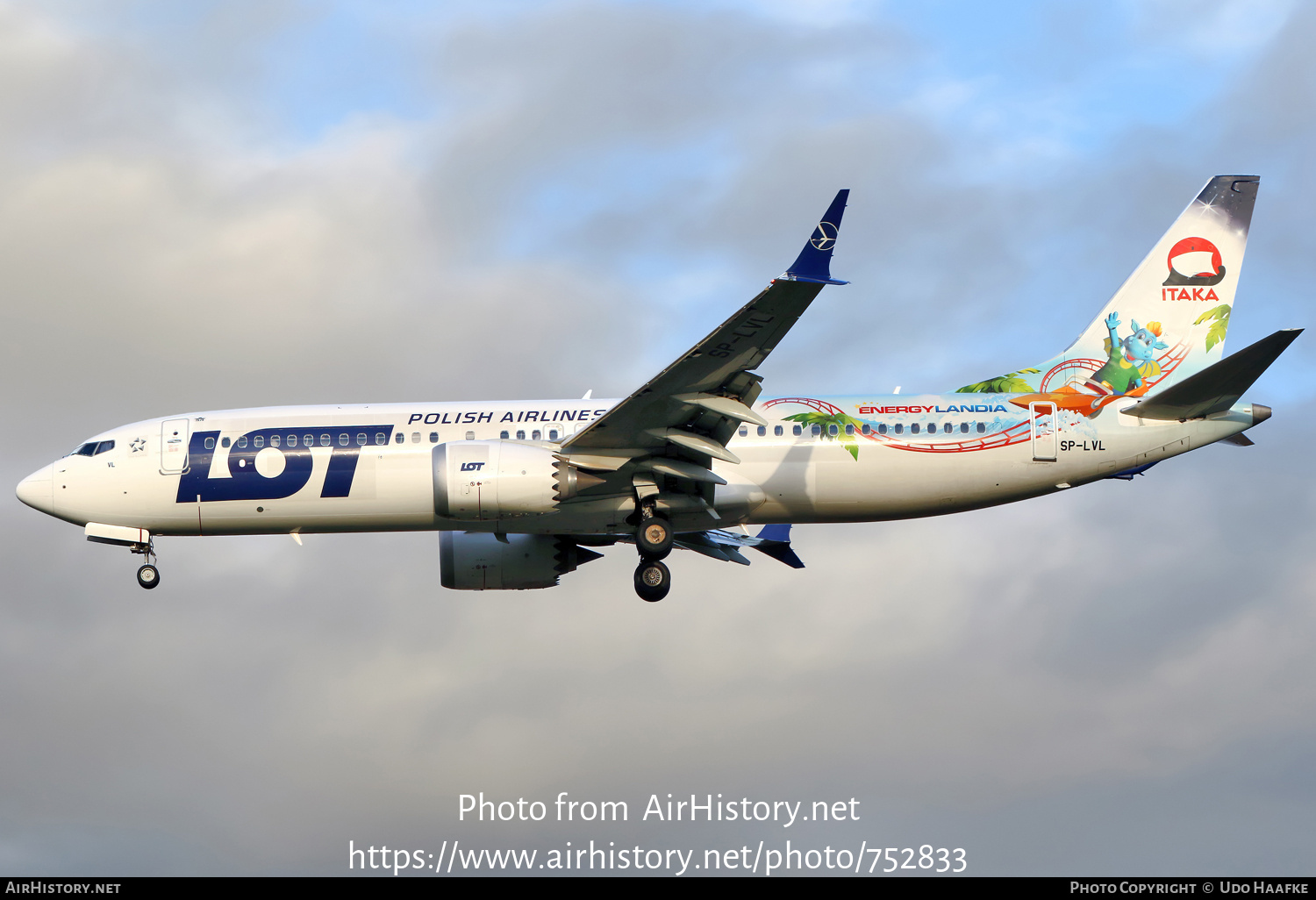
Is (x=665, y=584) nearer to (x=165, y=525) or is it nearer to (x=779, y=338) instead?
A: (x=779, y=338)

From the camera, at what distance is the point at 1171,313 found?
32.3 meters

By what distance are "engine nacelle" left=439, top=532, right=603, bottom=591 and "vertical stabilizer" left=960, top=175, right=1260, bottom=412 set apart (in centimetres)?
1093

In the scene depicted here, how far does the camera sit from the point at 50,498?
98.8ft

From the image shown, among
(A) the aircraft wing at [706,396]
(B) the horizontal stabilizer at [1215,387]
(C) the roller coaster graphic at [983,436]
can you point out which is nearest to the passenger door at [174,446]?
(A) the aircraft wing at [706,396]

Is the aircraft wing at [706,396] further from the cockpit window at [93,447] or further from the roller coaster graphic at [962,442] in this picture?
the cockpit window at [93,447]

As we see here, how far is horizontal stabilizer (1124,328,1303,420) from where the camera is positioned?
26.8 meters

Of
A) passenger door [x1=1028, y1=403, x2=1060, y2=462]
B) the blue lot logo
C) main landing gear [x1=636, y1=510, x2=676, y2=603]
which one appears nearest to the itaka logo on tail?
passenger door [x1=1028, y1=403, x2=1060, y2=462]

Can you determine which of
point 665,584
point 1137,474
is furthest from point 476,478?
point 1137,474

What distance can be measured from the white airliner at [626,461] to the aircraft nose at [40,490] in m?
0.04

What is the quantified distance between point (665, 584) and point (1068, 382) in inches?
398

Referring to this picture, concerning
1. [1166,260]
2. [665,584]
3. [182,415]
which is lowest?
[665,584]

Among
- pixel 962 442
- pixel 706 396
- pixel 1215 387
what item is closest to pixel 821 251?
pixel 706 396

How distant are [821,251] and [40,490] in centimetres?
1784

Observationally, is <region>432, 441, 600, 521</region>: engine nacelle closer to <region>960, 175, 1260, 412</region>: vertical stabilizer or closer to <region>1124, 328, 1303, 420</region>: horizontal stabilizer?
<region>960, 175, 1260, 412</region>: vertical stabilizer
